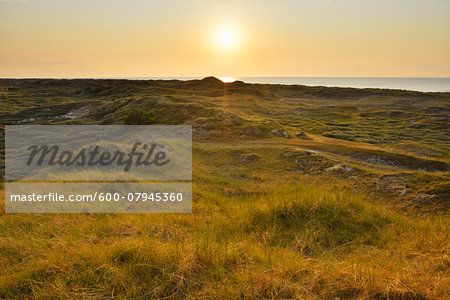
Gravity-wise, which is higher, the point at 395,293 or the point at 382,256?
the point at 395,293

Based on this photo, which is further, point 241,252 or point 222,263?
point 241,252

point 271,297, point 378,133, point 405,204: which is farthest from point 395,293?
point 378,133

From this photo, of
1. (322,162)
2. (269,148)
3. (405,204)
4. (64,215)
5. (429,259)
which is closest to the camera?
(429,259)

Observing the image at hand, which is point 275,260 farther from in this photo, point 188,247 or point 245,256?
point 188,247

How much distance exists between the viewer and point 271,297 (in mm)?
2867

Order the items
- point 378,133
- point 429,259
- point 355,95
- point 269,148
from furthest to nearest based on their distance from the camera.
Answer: point 355,95 → point 378,133 → point 269,148 → point 429,259

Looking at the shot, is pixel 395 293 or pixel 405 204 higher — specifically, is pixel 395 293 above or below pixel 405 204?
above

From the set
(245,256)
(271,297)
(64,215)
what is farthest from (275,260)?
(64,215)

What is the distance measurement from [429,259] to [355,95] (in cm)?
13577

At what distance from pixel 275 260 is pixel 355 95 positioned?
137378 mm

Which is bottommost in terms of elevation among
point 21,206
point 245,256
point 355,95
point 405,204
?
point 405,204

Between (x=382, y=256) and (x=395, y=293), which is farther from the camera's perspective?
(x=382, y=256)

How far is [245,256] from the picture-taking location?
12.7 feet

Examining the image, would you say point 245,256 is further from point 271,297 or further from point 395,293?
point 395,293
